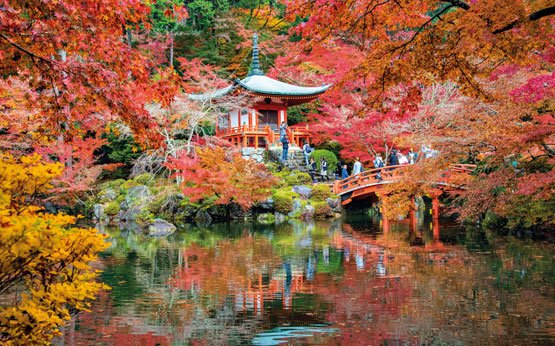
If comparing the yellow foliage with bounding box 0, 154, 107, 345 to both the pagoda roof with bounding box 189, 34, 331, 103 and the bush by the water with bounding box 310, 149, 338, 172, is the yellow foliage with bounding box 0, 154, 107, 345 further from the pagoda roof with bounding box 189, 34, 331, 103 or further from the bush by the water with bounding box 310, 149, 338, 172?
the bush by the water with bounding box 310, 149, 338, 172

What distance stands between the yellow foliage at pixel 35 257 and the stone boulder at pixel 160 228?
579 inches

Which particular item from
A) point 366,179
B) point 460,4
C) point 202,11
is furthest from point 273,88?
point 460,4

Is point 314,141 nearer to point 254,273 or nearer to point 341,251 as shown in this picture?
point 341,251

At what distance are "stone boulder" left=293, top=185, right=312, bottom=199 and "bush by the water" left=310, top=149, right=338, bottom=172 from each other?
3482mm

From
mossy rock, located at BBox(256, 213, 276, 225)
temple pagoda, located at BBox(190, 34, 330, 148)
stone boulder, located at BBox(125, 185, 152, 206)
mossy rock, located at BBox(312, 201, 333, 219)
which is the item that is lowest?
mossy rock, located at BBox(256, 213, 276, 225)

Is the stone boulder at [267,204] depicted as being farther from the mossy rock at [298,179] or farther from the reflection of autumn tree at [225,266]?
the reflection of autumn tree at [225,266]

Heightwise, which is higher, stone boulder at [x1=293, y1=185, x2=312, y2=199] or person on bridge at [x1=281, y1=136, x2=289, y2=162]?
person on bridge at [x1=281, y1=136, x2=289, y2=162]

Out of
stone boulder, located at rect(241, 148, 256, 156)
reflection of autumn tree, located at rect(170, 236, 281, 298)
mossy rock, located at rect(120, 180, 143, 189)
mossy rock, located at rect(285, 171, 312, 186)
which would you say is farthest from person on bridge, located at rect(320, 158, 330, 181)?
reflection of autumn tree, located at rect(170, 236, 281, 298)

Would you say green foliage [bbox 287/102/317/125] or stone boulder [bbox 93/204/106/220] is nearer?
stone boulder [bbox 93/204/106/220]

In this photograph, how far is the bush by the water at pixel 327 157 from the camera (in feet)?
86.0

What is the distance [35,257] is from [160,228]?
16.0 m

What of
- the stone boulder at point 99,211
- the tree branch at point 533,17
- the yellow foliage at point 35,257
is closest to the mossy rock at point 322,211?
the stone boulder at point 99,211

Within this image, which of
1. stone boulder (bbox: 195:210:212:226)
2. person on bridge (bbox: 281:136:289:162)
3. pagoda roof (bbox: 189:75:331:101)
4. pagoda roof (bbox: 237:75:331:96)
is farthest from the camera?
pagoda roof (bbox: 237:75:331:96)

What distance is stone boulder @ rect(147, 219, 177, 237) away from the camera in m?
18.2
